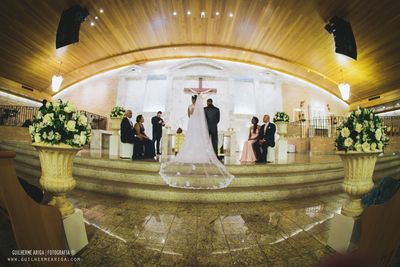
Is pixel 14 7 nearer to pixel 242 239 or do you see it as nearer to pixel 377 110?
pixel 242 239

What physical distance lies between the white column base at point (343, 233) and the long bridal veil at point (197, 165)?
1.93m

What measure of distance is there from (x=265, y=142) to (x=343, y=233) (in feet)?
12.8

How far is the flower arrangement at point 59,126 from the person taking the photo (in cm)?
192

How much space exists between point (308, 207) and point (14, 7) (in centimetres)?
895

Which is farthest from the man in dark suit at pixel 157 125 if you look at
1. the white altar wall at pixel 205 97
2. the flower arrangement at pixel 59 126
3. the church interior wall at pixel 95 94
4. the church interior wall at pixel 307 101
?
the church interior wall at pixel 307 101

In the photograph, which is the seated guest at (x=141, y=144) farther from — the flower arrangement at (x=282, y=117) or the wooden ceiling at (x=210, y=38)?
the wooden ceiling at (x=210, y=38)

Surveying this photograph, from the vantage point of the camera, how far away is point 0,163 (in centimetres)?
119

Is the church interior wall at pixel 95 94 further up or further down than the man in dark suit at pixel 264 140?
further up

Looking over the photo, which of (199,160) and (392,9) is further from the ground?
(392,9)

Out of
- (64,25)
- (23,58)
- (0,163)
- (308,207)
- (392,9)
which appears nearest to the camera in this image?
(0,163)

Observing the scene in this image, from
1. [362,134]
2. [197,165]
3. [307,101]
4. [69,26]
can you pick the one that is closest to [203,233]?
[362,134]

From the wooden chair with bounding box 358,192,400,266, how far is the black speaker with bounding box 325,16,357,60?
6.43 meters

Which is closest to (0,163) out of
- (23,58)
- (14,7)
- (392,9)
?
(14,7)

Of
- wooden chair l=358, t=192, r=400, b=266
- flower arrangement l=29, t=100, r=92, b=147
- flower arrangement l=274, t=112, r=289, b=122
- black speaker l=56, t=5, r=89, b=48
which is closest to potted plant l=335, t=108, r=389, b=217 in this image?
wooden chair l=358, t=192, r=400, b=266
